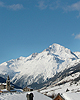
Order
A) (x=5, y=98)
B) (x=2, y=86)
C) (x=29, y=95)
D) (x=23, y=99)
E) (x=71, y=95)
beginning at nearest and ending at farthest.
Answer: (x=29, y=95) < (x=5, y=98) < (x=23, y=99) < (x=71, y=95) < (x=2, y=86)

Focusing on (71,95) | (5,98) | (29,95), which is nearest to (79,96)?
(71,95)

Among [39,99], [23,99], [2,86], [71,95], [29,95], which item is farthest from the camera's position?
[2,86]

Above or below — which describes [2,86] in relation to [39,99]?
above

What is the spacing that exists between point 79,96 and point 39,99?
1534 cm

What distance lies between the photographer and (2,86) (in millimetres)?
146750

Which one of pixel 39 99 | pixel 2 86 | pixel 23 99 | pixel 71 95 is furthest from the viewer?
pixel 2 86

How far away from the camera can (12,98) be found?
5800cm

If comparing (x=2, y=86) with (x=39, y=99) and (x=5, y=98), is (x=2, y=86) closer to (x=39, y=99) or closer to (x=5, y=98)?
(x=39, y=99)

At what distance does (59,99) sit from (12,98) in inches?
623

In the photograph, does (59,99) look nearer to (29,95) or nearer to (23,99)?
(23,99)

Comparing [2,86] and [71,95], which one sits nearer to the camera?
[71,95]

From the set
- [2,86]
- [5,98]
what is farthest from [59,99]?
[2,86]

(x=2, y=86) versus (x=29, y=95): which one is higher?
(x=2, y=86)

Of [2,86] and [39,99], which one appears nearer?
[39,99]
